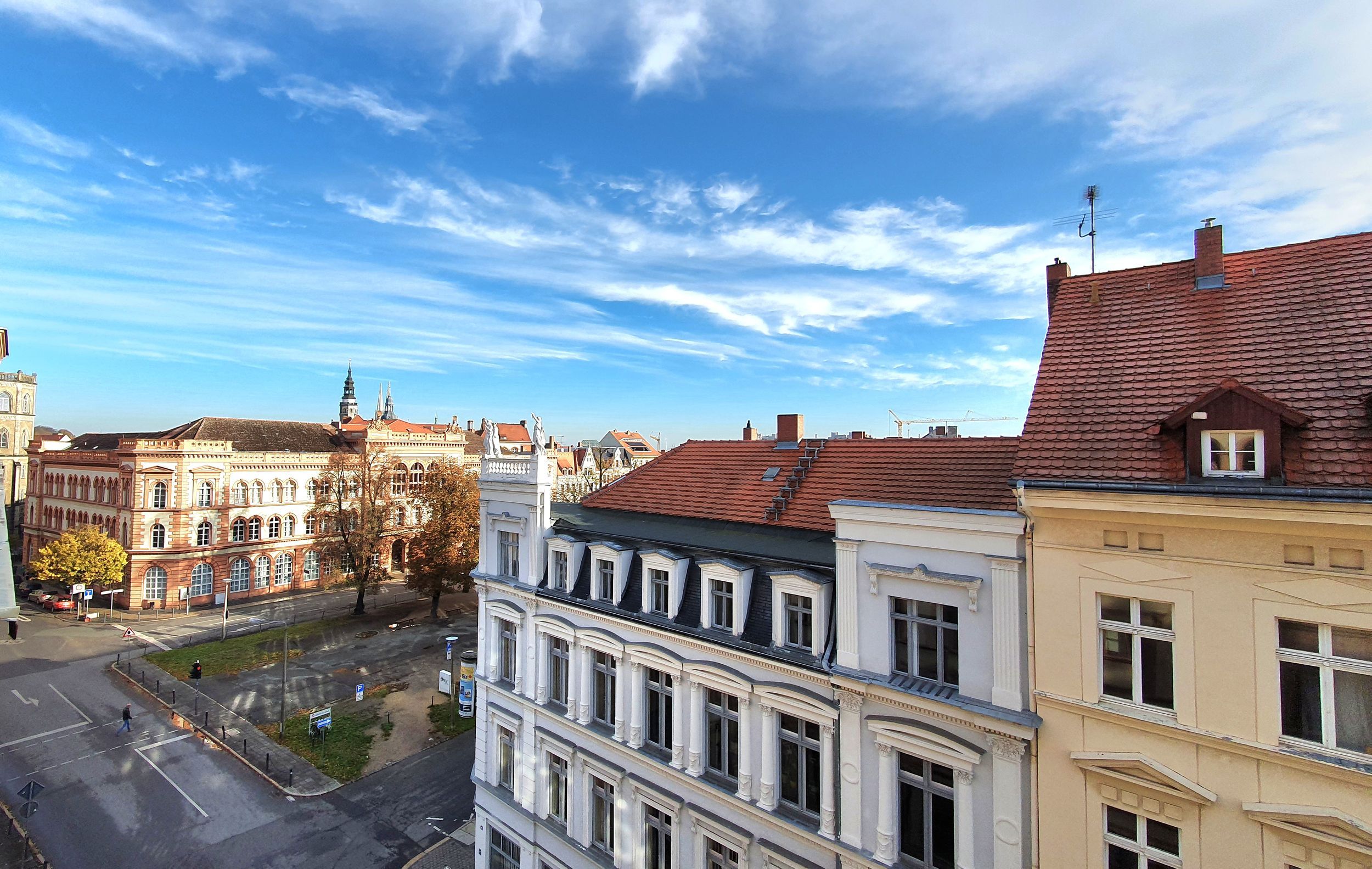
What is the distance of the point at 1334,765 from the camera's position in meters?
6.98

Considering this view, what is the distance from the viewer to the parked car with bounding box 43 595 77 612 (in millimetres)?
45562

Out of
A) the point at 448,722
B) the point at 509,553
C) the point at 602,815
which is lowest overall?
the point at 448,722

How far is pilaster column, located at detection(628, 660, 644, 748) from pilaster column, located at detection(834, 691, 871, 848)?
214 inches

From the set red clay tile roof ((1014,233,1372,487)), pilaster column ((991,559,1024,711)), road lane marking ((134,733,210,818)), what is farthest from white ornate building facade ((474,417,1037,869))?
road lane marking ((134,733,210,818))

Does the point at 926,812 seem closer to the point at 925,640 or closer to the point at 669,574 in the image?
the point at 925,640

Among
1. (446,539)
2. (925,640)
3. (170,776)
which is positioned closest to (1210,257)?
(925,640)

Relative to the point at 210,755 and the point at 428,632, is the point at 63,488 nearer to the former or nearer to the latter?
the point at 428,632

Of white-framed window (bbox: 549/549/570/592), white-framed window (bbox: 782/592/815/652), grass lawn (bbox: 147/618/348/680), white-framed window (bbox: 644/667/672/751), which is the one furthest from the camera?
grass lawn (bbox: 147/618/348/680)

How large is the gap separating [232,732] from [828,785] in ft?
96.4

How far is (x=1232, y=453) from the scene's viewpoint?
8047 millimetres

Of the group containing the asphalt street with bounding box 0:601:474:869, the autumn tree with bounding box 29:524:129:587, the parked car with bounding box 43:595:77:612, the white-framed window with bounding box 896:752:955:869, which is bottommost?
the asphalt street with bounding box 0:601:474:869

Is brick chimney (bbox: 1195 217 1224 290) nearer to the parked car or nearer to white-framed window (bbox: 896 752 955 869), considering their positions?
white-framed window (bbox: 896 752 955 869)

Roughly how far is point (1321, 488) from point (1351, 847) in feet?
13.9

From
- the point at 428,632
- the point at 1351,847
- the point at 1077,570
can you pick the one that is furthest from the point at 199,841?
the point at 1351,847
